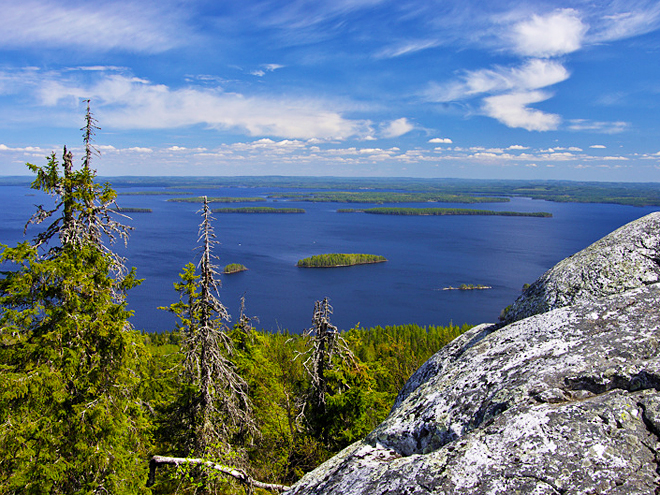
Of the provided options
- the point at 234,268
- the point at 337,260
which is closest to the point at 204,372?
the point at 234,268

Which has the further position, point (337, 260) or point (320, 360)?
point (337, 260)

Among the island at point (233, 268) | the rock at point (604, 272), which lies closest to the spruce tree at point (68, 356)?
the rock at point (604, 272)

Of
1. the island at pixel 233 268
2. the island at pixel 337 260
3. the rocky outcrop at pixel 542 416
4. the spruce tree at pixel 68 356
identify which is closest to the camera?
the rocky outcrop at pixel 542 416

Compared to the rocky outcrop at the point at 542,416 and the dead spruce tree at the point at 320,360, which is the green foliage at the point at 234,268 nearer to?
the dead spruce tree at the point at 320,360

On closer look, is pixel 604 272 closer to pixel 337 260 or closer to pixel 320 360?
pixel 320 360

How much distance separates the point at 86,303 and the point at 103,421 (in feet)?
7.63

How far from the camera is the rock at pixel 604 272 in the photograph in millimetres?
5035

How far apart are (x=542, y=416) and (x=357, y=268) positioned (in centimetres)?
10988

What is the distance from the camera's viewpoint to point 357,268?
370 ft

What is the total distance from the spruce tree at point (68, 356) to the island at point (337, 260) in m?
101

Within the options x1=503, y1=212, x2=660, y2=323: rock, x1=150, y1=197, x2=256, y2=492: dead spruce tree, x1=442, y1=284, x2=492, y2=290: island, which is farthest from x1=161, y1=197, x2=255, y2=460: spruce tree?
x1=442, y1=284, x2=492, y2=290: island

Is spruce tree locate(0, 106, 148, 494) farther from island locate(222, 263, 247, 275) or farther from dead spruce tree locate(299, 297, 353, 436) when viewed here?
island locate(222, 263, 247, 275)

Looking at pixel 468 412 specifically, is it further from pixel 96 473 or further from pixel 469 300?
pixel 469 300

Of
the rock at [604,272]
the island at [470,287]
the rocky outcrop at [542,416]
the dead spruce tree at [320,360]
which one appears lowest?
the island at [470,287]
